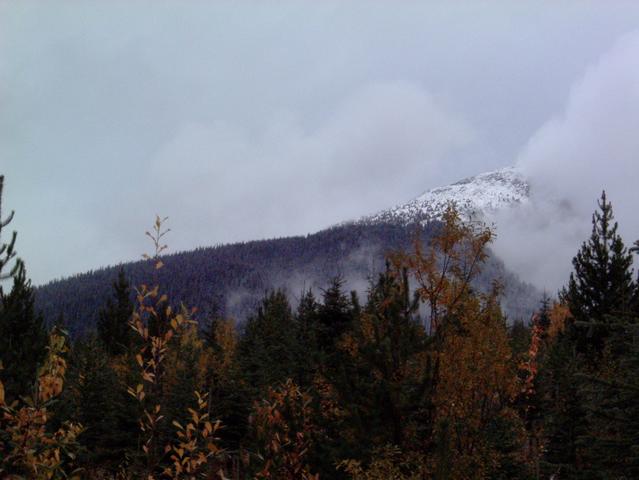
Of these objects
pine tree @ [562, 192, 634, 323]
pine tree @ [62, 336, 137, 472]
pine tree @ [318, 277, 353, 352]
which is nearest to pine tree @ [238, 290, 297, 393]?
pine tree @ [318, 277, 353, 352]

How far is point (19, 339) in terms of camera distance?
20391 mm

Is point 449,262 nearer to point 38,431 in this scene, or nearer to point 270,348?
point 38,431

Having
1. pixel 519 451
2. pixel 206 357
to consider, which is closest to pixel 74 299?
pixel 206 357

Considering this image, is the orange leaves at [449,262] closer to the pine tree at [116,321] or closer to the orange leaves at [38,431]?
the orange leaves at [38,431]

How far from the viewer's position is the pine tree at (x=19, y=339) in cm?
1803

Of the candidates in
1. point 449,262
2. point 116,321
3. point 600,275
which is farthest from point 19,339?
point 116,321

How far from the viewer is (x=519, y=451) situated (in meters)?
22.9

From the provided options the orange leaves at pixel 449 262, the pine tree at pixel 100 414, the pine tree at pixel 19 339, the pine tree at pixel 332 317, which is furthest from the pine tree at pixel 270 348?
the pine tree at pixel 19 339

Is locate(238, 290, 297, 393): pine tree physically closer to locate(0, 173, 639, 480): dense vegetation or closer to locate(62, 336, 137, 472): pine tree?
locate(0, 173, 639, 480): dense vegetation

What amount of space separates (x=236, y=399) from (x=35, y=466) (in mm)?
27132

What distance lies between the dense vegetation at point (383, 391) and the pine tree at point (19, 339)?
6 centimetres

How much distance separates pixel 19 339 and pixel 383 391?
15999 mm

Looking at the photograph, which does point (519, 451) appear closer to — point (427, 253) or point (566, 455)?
point (566, 455)

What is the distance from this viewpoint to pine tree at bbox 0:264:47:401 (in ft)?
59.2
